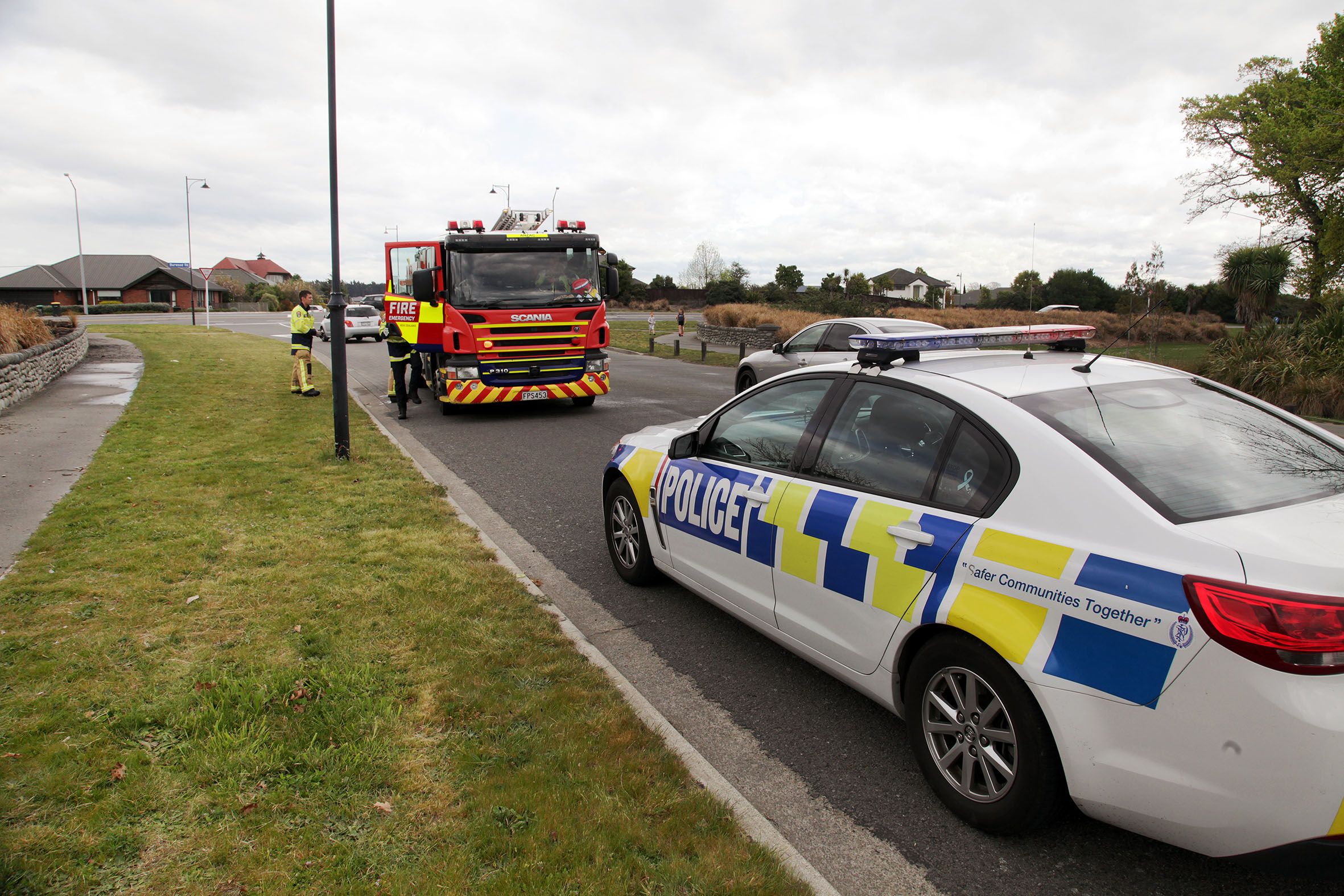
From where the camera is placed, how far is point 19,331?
14805mm

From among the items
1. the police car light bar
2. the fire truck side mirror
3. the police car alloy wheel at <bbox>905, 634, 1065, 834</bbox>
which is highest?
the fire truck side mirror

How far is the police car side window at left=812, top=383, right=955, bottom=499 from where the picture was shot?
→ 3.08m

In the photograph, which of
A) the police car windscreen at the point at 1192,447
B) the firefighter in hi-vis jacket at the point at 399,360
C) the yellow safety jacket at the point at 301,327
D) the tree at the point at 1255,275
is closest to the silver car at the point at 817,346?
the firefighter in hi-vis jacket at the point at 399,360

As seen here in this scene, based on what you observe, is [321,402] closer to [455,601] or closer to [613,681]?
[455,601]

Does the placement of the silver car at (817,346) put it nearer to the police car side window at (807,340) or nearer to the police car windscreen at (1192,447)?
the police car side window at (807,340)

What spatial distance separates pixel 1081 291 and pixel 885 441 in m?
50.3

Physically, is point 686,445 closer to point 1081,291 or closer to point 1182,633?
point 1182,633

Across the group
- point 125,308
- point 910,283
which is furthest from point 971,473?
point 910,283

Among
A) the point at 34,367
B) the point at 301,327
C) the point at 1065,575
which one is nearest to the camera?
the point at 1065,575

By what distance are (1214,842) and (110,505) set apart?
25.1 feet

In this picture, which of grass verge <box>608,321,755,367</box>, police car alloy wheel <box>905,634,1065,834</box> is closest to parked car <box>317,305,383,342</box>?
grass verge <box>608,321,755,367</box>

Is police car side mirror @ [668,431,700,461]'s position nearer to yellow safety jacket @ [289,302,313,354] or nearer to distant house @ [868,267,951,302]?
yellow safety jacket @ [289,302,313,354]

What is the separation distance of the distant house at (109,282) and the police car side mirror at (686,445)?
86.2 metres

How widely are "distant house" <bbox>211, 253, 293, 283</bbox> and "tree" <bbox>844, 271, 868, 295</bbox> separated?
9783cm
